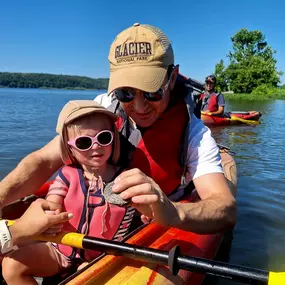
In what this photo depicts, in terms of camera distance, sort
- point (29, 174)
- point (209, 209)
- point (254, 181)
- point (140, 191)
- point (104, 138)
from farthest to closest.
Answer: point (254, 181) → point (29, 174) → point (104, 138) → point (209, 209) → point (140, 191)

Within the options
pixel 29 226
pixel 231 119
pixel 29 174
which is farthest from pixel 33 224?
pixel 231 119

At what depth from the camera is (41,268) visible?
221cm

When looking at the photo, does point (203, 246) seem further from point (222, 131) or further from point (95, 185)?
point (222, 131)

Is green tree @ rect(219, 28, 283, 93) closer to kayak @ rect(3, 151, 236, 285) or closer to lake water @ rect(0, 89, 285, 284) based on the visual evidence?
lake water @ rect(0, 89, 285, 284)

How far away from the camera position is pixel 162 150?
109 inches

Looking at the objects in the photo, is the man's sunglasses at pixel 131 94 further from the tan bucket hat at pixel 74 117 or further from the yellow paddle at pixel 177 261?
the yellow paddle at pixel 177 261

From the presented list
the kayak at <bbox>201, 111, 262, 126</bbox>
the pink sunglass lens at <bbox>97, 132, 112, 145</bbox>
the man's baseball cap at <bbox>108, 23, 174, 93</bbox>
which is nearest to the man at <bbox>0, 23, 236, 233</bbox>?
the man's baseball cap at <bbox>108, 23, 174, 93</bbox>

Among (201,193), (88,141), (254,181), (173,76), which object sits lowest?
(254,181)

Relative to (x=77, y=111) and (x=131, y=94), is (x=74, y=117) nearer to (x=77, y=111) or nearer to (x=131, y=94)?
(x=77, y=111)

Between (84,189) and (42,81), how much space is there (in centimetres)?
12819

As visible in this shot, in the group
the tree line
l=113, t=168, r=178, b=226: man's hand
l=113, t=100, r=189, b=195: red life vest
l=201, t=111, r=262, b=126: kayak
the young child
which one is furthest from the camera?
the tree line

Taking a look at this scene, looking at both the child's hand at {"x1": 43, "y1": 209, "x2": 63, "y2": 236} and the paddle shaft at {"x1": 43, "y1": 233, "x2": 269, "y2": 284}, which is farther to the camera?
the child's hand at {"x1": 43, "y1": 209, "x2": 63, "y2": 236}

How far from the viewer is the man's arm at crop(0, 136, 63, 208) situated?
97.3 inches

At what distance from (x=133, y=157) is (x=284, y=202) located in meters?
3.30
